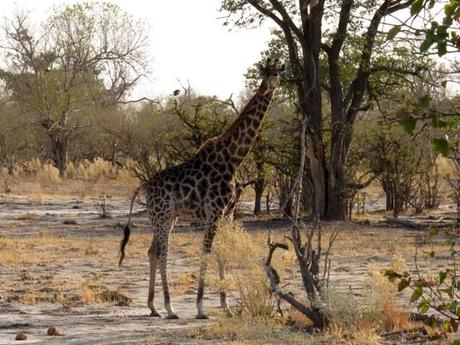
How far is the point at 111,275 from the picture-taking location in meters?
12.5

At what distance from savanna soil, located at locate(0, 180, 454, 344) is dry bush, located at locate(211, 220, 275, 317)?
1.27 ft

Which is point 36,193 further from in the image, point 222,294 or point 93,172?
point 222,294

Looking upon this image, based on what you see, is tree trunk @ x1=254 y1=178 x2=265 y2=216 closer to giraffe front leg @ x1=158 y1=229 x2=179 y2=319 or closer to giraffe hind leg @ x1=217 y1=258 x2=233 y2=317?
giraffe front leg @ x1=158 y1=229 x2=179 y2=319

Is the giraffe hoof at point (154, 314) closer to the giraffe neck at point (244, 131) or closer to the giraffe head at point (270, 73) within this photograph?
the giraffe neck at point (244, 131)

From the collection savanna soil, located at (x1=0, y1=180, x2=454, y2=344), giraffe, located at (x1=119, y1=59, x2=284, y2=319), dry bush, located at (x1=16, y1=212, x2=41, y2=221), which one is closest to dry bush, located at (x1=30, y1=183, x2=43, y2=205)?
savanna soil, located at (x1=0, y1=180, x2=454, y2=344)

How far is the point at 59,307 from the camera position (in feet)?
32.3

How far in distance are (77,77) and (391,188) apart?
25880 millimetres

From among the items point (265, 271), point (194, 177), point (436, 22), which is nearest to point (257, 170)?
point (194, 177)

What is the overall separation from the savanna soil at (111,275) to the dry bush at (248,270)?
39cm

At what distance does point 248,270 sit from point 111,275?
404 centimetres

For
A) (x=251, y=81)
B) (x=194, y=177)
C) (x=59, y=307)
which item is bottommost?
(x=59, y=307)

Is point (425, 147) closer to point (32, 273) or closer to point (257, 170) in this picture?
point (257, 170)

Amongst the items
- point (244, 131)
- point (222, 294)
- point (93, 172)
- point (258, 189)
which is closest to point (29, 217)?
point (258, 189)

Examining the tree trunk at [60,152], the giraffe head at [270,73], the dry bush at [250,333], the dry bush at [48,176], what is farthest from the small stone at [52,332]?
the tree trunk at [60,152]
